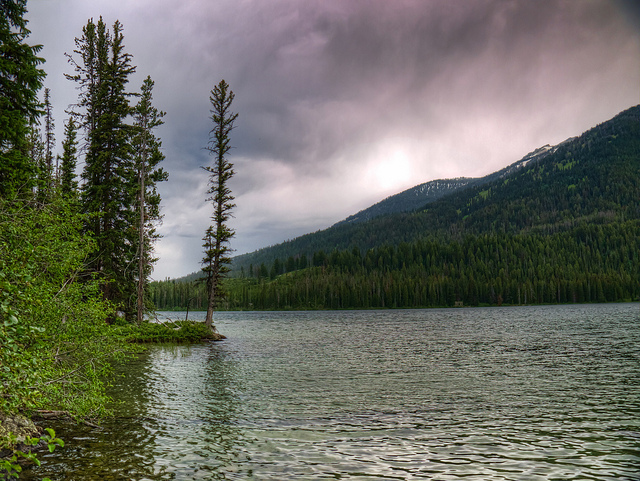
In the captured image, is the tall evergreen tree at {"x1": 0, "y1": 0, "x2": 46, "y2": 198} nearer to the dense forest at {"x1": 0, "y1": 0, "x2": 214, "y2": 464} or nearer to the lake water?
the dense forest at {"x1": 0, "y1": 0, "x2": 214, "y2": 464}

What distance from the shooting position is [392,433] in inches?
606

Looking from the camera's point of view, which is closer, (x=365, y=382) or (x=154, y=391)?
(x=154, y=391)

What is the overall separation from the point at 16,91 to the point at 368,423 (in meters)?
21.6

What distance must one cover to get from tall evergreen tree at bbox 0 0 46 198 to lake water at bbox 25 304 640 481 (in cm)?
1148

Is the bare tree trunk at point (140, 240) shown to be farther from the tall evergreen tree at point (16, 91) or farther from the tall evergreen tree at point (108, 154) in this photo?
the tall evergreen tree at point (16, 91)

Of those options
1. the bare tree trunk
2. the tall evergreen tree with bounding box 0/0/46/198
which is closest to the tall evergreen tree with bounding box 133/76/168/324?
the bare tree trunk

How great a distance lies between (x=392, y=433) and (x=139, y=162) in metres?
41.6

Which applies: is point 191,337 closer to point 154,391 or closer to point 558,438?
point 154,391

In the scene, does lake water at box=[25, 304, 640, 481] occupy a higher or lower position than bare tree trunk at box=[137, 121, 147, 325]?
lower

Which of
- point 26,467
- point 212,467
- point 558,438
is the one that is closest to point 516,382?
point 558,438

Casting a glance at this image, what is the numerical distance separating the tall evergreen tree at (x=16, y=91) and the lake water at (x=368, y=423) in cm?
1148

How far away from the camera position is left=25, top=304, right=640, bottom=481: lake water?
11977 mm

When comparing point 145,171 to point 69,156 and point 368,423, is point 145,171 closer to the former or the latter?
point 69,156

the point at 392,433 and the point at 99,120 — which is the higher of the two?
the point at 99,120
